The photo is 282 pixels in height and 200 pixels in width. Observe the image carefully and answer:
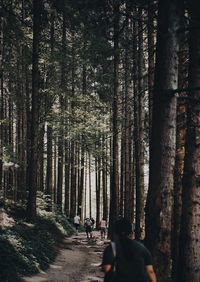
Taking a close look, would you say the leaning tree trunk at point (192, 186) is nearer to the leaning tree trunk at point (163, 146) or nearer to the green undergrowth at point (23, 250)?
the leaning tree trunk at point (163, 146)

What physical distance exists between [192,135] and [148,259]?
3.94 m

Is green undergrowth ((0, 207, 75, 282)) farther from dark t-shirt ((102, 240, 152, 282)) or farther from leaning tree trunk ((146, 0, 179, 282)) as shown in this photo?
dark t-shirt ((102, 240, 152, 282))

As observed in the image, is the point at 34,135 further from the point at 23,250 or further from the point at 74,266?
the point at 74,266

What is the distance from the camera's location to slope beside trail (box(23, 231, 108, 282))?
459 inches

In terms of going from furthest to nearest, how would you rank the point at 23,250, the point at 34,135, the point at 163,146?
1. the point at 34,135
2. the point at 23,250
3. the point at 163,146

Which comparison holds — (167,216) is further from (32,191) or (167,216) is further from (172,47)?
(32,191)

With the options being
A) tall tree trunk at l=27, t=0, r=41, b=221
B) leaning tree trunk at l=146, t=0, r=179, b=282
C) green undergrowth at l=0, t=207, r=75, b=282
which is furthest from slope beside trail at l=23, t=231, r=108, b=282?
leaning tree trunk at l=146, t=0, r=179, b=282

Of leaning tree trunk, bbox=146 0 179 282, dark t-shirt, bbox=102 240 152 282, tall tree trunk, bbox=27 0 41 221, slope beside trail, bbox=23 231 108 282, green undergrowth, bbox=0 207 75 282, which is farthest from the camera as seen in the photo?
tall tree trunk, bbox=27 0 41 221

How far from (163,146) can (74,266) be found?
9064 mm

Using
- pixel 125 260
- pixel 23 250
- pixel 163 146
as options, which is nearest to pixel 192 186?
pixel 163 146

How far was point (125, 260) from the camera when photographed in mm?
4191

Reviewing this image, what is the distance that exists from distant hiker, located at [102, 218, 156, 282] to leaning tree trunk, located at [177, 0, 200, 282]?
3.47 meters

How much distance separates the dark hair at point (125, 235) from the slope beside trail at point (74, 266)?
19.9 feet

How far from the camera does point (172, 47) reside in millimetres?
6812
